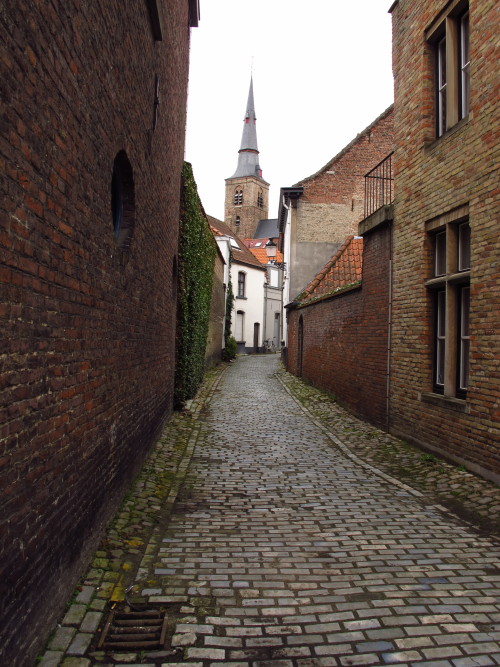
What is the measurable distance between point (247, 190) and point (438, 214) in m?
69.4

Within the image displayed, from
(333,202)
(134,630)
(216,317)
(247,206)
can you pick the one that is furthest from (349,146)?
(247,206)

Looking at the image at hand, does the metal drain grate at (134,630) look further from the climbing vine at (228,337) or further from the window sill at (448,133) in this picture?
the climbing vine at (228,337)

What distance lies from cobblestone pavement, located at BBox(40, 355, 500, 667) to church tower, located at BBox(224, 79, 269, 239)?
70.2 meters

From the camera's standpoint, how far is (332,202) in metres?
A: 22.3

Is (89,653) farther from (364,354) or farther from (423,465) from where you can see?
(364,354)

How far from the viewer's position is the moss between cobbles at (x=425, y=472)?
16.2 feet

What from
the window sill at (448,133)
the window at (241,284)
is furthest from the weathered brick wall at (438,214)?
the window at (241,284)

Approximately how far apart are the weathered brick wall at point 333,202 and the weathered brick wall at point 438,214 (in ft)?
43.3

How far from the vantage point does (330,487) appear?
5758 mm

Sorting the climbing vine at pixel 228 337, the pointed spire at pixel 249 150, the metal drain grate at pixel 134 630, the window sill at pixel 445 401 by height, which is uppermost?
the pointed spire at pixel 249 150

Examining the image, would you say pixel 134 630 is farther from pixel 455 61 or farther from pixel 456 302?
pixel 455 61

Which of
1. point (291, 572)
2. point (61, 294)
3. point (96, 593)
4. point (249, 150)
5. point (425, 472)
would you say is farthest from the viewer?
point (249, 150)

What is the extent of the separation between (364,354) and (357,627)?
754cm

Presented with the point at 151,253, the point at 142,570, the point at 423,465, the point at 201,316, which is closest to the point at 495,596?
the point at 142,570
